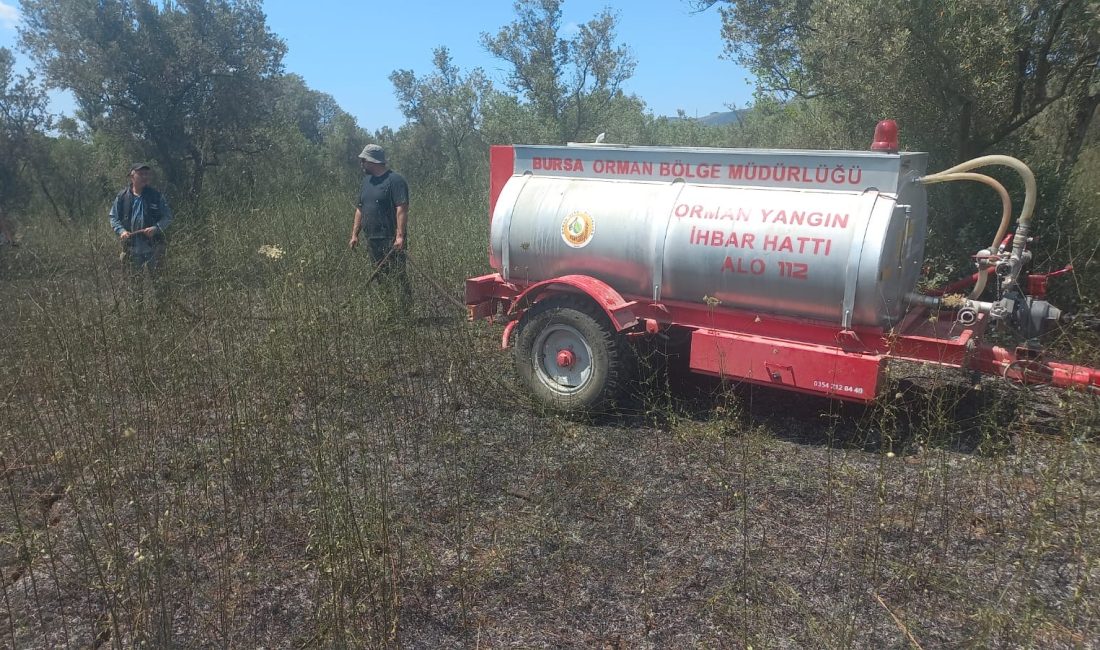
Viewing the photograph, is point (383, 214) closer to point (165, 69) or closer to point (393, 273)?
point (393, 273)

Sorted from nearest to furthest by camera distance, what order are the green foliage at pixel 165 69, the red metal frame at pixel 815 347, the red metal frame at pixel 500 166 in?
the red metal frame at pixel 815 347
the red metal frame at pixel 500 166
the green foliage at pixel 165 69

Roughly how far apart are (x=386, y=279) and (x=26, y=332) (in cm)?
259

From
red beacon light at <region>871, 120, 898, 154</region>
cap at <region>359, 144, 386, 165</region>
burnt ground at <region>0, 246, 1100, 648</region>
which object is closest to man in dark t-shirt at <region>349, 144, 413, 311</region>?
cap at <region>359, 144, 386, 165</region>

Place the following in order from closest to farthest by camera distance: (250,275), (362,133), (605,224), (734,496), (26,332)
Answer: (734,496)
(605,224)
(26,332)
(250,275)
(362,133)

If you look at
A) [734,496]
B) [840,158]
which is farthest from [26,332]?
[840,158]

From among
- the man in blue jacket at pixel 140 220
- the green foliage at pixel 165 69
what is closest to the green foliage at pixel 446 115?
the green foliage at pixel 165 69

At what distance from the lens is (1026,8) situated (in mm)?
6340

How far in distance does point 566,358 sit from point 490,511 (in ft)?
4.90

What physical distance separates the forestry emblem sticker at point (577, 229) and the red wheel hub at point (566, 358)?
71cm

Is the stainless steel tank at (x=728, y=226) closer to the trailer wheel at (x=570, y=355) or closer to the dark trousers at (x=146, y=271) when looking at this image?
the trailer wheel at (x=570, y=355)

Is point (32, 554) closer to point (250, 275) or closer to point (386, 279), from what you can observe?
point (386, 279)

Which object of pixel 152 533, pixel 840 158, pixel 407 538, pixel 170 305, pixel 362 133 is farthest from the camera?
pixel 362 133

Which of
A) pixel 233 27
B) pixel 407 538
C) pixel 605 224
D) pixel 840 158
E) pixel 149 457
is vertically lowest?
pixel 407 538

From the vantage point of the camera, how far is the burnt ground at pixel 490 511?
2.84m
